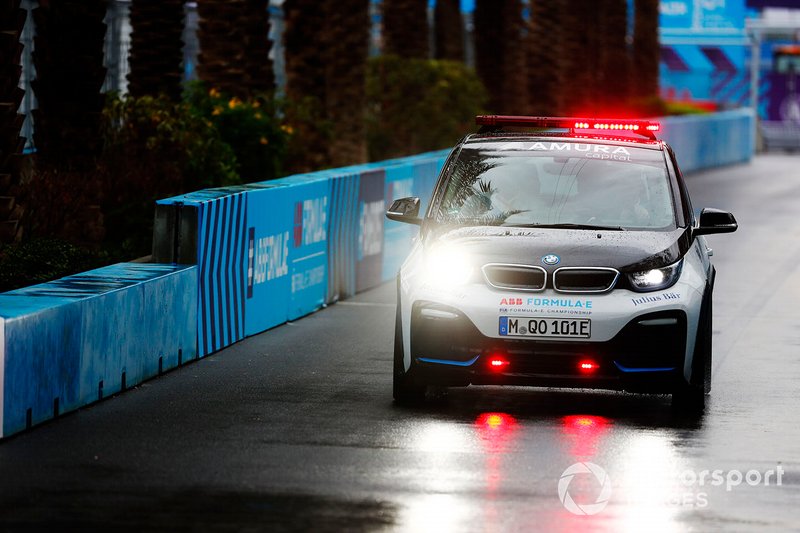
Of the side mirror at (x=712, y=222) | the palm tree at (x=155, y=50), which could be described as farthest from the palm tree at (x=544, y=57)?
the side mirror at (x=712, y=222)

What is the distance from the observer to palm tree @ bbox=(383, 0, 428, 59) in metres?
34.8

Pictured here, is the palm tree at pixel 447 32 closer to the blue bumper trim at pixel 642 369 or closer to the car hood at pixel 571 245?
the car hood at pixel 571 245

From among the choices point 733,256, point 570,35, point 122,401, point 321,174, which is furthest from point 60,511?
→ point 570,35

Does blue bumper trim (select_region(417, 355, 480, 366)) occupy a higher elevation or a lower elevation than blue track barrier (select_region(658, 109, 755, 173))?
lower

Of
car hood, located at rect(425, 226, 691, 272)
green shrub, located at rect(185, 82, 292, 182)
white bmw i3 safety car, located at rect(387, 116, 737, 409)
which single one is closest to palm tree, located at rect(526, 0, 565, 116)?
green shrub, located at rect(185, 82, 292, 182)

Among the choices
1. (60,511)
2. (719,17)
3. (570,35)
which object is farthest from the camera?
(719,17)

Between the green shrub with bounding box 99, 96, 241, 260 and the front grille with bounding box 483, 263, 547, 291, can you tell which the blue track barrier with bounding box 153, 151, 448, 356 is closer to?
the green shrub with bounding box 99, 96, 241, 260

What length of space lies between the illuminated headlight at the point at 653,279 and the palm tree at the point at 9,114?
6.35 metres

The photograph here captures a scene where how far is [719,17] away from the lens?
264 ft

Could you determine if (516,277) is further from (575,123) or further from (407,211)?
(575,123)

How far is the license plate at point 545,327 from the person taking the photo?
1069 centimetres

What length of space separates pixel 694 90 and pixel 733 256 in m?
63.1

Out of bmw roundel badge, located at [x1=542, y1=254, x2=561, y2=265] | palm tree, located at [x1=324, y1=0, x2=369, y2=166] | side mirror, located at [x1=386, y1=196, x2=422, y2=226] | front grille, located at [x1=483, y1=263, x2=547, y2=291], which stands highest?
palm tree, located at [x1=324, y1=0, x2=369, y2=166]

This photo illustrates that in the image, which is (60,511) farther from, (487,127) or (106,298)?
(487,127)
